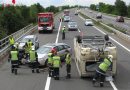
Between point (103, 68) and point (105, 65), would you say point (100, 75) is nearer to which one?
point (103, 68)

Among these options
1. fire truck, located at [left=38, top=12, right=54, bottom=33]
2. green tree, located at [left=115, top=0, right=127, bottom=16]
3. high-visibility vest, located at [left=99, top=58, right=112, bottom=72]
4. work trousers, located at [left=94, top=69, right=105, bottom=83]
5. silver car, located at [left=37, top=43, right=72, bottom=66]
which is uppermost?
high-visibility vest, located at [left=99, top=58, right=112, bottom=72]

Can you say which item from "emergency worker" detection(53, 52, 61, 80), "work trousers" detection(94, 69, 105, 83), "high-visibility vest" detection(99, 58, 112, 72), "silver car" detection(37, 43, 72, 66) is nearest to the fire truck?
"silver car" detection(37, 43, 72, 66)

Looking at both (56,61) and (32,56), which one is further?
(32,56)

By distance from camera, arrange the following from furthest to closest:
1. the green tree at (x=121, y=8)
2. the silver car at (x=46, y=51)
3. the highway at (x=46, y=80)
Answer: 1. the green tree at (x=121, y=8)
2. the silver car at (x=46, y=51)
3. the highway at (x=46, y=80)

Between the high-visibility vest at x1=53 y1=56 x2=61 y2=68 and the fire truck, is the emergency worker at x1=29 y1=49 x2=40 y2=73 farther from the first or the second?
the fire truck

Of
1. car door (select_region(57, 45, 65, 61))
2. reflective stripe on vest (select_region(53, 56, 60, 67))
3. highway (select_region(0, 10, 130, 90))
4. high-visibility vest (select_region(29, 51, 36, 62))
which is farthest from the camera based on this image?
car door (select_region(57, 45, 65, 61))

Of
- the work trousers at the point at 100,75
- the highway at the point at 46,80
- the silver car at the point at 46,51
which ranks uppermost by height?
the work trousers at the point at 100,75

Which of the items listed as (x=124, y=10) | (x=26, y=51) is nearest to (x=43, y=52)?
(x=26, y=51)

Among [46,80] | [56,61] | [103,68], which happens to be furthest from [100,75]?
[46,80]

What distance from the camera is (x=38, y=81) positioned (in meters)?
19.9

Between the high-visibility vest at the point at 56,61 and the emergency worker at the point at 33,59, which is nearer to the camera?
the high-visibility vest at the point at 56,61

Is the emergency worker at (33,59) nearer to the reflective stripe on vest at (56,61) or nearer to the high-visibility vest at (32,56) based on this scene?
the high-visibility vest at (32,56)

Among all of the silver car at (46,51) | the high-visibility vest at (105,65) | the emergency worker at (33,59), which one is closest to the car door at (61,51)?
the silver car at (46,51)

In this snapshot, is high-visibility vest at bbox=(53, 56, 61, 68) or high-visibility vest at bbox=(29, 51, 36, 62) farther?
high-visibility vest at bbox=(29, 51, 36, 62)
